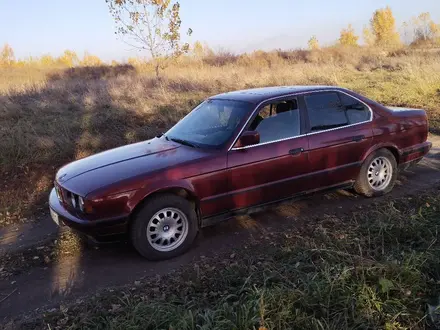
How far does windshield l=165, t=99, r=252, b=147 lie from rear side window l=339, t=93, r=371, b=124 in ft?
4.60

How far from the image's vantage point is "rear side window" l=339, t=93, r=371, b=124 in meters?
5.47

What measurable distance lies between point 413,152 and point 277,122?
7.48ft

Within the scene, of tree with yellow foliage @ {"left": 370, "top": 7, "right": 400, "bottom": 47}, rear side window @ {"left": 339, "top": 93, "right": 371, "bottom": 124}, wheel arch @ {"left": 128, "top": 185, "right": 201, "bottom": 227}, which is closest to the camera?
wheel arch @ {"left": 128, "top": 185, "right": 201, "bottom": 227}

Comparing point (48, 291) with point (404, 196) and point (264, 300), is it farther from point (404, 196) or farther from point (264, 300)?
point (404, 196)

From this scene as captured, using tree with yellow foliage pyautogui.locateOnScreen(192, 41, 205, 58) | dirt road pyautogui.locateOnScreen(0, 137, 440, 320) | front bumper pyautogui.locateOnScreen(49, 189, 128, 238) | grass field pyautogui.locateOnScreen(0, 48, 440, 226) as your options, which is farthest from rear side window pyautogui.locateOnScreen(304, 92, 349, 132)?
tree with yellow foliage pyautogui.locateOnScreen(192, 41, 205, 58)

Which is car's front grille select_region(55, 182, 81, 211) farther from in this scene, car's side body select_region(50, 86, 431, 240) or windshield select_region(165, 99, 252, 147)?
windshield select_region(165, 99, 252, 147)

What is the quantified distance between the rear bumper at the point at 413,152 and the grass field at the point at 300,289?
160 centimetres

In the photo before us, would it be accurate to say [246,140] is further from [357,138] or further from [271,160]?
[357,138]

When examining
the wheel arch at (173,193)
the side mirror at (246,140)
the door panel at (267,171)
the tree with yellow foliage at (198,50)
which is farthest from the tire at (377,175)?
the tree with yellow foliage at (198,50)

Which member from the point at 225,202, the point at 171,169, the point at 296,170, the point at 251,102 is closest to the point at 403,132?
the point at 296,170

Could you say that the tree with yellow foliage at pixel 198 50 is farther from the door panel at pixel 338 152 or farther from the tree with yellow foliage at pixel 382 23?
the tree with yellow foliage at pixel 382 23

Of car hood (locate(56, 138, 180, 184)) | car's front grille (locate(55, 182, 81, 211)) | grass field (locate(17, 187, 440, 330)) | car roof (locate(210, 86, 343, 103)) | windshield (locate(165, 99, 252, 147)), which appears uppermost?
car roof (locate(210, 86, 343, 103))

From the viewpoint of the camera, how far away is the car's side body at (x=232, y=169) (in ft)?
13.5

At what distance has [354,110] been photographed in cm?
553
